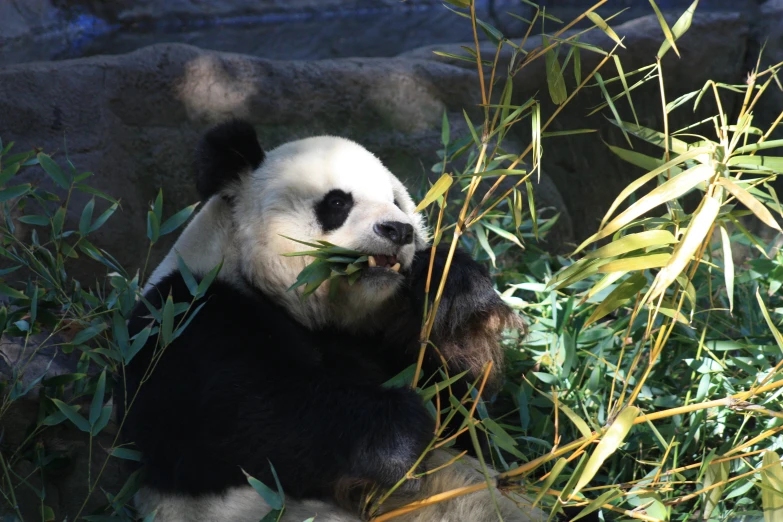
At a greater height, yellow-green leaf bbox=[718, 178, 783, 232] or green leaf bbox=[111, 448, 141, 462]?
yellow-green leaf bbox=[718, 178, 783, 232]

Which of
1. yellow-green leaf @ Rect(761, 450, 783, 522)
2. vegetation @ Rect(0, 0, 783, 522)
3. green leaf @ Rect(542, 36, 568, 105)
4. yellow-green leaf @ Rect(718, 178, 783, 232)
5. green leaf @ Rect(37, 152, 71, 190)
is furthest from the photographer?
green leaf @ Rect(37, 152, 71, 190)

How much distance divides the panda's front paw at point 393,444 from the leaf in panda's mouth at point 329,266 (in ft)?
1.20

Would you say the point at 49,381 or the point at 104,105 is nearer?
the point at 49,381

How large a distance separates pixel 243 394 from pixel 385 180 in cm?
84

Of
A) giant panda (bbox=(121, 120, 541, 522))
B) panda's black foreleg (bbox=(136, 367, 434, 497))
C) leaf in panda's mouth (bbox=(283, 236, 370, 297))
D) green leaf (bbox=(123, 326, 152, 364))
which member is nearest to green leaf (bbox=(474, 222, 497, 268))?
giant panda (bbox=(121, 120, 541, 522))

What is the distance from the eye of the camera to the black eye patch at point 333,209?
92.8 inches

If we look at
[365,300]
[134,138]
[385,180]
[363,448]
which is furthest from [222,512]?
[134,138]

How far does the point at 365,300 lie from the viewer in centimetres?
232

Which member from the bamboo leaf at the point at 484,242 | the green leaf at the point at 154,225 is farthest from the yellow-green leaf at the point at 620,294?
the bamboo leaf at the point at 484,242

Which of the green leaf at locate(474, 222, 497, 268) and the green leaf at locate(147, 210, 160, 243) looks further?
the green leaf at locate(474, 222, 497, 268)

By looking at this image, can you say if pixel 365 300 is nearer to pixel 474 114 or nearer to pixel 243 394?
pixel 243 394

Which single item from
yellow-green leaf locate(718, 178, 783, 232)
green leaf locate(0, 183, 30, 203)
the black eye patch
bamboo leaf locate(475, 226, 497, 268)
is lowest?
bamboo leaf locate(475, 226, 497, 268)

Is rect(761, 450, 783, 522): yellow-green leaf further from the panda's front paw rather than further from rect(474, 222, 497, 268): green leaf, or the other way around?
rect(474, 222, 497, 268): green leaf

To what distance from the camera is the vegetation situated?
1722 mm
